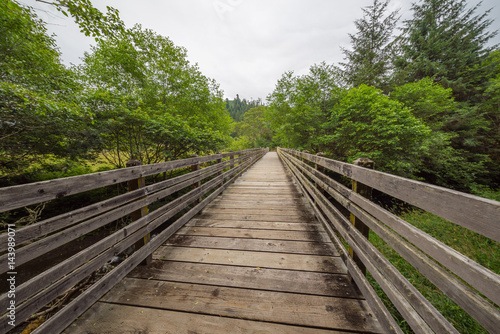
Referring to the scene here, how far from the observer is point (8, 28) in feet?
12.9

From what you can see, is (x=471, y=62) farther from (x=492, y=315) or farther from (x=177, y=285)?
(x=177, y=285)

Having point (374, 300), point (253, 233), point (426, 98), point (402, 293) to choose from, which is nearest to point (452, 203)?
point (402, 293)

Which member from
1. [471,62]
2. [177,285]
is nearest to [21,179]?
[177,285]

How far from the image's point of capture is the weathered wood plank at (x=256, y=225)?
2.96 metres

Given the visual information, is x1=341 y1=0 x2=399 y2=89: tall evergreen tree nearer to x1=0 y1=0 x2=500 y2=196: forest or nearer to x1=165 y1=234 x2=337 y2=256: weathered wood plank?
x1=0 y1=0 x2=500 y2=196: forest

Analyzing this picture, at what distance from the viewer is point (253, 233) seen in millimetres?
2834

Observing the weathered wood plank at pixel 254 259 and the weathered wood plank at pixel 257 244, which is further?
the weathered wood plank at pixel 257 244

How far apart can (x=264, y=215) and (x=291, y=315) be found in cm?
203

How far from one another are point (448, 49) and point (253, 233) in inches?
839

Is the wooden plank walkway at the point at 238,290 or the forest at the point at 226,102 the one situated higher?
the forest at the point at 226,102

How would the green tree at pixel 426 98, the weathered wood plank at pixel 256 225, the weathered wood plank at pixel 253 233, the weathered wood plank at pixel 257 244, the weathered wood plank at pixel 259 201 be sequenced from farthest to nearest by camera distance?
the green tree at pixel 426 98, the weathered wood plank at pixel 259 201, the weathered wood plank at pixel 256 225, the weathered wood plank at pixel 253 233, the weathered wood plank at pixel 257 244

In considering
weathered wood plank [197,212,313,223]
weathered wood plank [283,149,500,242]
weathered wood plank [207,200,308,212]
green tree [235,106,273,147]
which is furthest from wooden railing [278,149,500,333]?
green tree [235,106,273,147]

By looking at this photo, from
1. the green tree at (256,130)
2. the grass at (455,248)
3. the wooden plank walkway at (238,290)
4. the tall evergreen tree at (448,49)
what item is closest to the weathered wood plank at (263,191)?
the wooden plank walkway at (238,290)

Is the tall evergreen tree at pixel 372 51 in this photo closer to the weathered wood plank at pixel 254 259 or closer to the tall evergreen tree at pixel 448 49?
the tall evergreen tree at pixel 448 49
